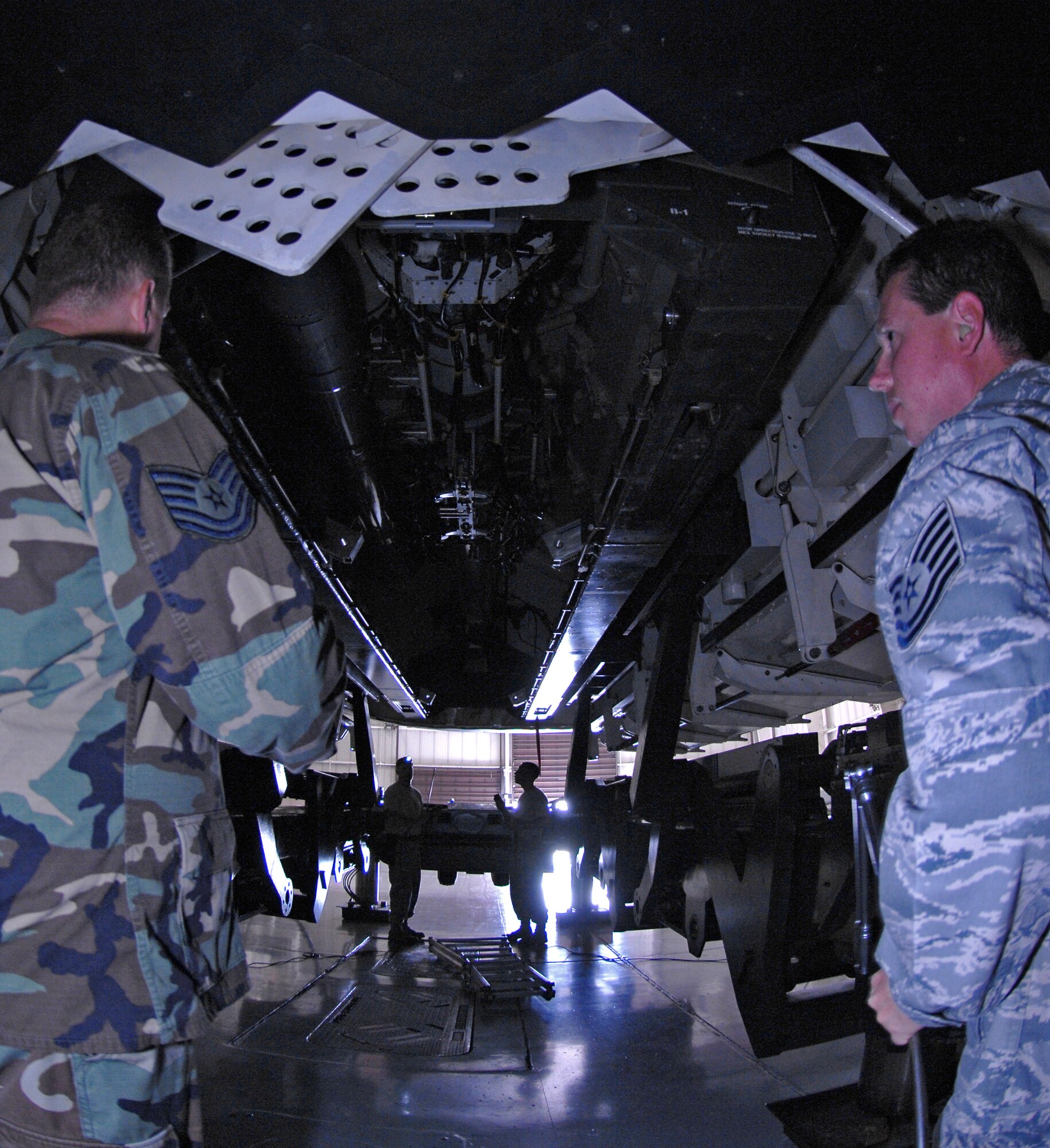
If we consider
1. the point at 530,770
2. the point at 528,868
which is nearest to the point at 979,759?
the point at 528,868

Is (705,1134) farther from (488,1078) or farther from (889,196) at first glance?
(889,196)

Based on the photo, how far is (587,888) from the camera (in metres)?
7.52

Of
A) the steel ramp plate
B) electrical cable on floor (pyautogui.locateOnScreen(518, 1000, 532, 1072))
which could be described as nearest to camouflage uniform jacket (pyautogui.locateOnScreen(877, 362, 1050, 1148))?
A: electrical cable on floor (pyautogui.locateOnScreen(518, 1000, 532, 1072))

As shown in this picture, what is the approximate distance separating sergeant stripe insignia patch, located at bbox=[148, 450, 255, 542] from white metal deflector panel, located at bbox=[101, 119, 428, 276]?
76 cm

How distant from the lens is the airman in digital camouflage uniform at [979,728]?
3.03 feet

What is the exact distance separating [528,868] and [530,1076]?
3275 millimetres

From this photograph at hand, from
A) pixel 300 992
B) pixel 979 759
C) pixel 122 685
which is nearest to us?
pixel 979 759

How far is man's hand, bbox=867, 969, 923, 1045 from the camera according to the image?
42.9 inches

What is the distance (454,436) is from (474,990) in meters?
3.26

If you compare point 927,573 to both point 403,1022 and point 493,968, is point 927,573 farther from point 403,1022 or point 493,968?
point 493,968

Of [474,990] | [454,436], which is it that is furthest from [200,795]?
[474,990]

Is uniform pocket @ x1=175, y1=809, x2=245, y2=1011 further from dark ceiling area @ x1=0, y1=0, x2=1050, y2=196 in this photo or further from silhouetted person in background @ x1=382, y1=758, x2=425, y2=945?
silhouetted person in background @ x1=382, y1=758, x2=425, y2=945

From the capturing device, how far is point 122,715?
45.3 inches

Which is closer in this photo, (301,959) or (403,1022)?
(403,1022)
